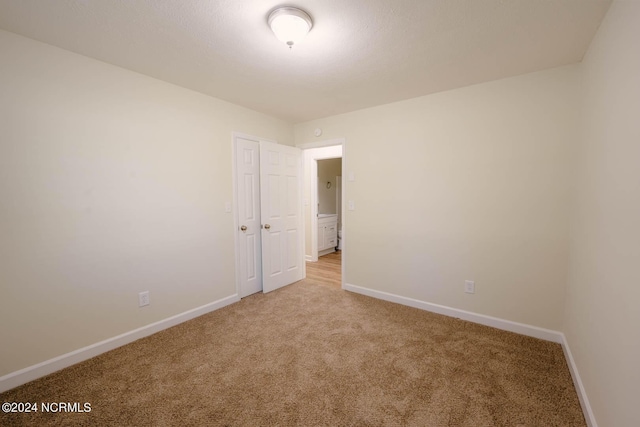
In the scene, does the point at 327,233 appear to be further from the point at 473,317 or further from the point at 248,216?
the point at 473,317

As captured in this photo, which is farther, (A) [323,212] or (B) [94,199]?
(A) [323,212]

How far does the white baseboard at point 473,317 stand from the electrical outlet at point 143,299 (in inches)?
95.5

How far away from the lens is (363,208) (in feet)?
11.3

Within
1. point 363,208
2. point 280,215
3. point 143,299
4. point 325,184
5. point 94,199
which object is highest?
point 325,184

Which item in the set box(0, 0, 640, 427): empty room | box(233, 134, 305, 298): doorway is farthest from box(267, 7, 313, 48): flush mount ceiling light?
box(233, 134, 305, 298): doorway

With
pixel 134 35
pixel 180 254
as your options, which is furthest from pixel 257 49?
pixel 180 254

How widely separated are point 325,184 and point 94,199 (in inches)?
184

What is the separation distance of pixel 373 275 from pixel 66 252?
10.1ft

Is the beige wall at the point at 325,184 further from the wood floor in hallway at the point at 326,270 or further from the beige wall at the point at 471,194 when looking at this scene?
the beige wall at the point at 471,194

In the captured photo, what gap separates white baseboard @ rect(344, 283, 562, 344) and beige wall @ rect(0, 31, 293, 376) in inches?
83.3

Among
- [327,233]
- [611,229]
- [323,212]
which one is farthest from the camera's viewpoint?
[323,212]

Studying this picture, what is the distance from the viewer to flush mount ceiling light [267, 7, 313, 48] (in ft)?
5.04

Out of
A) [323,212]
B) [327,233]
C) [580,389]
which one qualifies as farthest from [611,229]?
[323,212]

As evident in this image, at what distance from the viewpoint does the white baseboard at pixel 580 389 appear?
145 centimetres
